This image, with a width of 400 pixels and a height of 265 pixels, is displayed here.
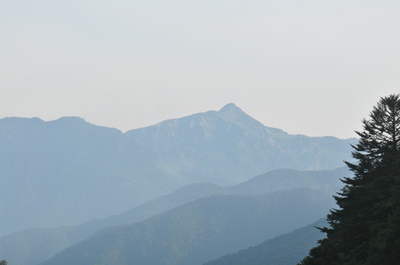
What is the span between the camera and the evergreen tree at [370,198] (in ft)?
191

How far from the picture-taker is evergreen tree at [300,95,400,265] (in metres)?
58.2

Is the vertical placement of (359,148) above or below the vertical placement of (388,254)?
above

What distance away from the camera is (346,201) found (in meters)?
66.9

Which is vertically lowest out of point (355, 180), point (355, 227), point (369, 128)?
point (355, 227)

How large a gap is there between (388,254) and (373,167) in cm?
1703

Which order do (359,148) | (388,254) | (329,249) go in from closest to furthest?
1. (388,254)
2. (329,249)
3. (359,148)

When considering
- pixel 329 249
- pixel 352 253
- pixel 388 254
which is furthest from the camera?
pixel 329 249

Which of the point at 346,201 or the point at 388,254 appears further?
the point at 346,201

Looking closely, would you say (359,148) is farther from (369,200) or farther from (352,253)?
(352,253)

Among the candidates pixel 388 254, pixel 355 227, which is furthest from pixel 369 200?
pixel 388 254

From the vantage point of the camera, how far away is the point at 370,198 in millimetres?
62312

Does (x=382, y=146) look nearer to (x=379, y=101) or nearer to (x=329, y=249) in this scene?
(x=379, y=101)

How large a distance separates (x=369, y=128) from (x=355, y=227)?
37.9 ft

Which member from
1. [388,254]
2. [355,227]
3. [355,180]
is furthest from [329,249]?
[388,254]
